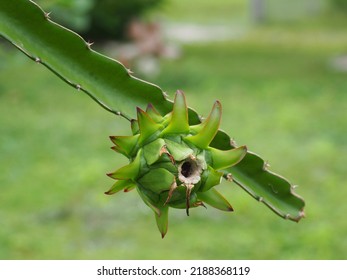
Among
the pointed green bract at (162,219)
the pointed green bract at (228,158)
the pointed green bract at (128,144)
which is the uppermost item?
the pointed green bract at (128,144)

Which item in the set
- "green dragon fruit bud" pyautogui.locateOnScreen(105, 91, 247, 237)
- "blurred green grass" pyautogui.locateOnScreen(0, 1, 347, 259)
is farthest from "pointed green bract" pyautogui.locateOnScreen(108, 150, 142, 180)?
"blurred green grass" pyautogui.locateOnScreen(0, 1, 347, 259)

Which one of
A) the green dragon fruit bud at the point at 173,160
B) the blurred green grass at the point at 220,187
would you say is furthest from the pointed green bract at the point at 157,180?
the blurred green grass at the point at 220,187

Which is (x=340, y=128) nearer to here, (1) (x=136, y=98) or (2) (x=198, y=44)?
(2) (x=198, y=44)

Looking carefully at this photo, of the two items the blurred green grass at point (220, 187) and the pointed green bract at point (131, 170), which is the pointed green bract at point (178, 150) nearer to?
the pointed green bract at point (131, 170)

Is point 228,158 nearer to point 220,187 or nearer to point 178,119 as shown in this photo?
point 178,119

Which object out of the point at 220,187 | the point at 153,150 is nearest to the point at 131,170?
the point at 153,150

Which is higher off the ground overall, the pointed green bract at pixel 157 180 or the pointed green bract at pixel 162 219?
the pointed green bract at pixel 157 180

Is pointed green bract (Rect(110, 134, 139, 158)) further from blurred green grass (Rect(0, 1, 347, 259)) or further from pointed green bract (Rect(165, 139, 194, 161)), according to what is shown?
blurred green grass (Rect(0, 1, 347, 259))

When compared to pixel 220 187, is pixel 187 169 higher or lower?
lower
